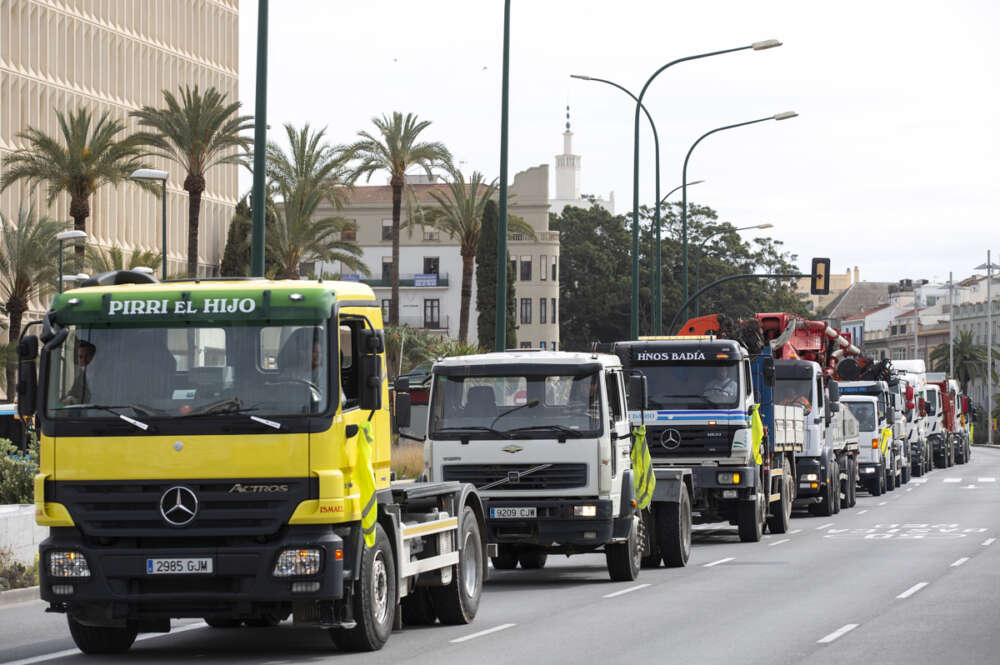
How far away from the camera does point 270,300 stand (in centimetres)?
1241

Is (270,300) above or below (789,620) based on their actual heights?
above

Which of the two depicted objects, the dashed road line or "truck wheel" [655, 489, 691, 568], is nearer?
"truck wheel" [655, 489, 691, 568]

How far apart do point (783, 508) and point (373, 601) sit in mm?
17390

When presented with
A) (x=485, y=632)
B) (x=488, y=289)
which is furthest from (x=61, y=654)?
(x=488, y=289)

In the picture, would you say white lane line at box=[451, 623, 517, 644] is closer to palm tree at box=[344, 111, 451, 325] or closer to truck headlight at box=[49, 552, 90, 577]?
truck headlight at box=[49, 552, 90, 577]

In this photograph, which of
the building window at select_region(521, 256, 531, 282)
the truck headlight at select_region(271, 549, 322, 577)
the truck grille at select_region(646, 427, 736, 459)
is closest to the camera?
the truck headlight at select_region(271, 549, 322, 577)

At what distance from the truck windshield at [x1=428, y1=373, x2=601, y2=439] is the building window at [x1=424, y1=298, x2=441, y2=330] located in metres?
97.8

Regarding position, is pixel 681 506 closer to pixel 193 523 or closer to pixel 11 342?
pixel 193 523

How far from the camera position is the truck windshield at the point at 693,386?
24172mm

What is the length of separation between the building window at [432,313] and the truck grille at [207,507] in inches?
4102

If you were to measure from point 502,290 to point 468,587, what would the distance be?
16.0 m

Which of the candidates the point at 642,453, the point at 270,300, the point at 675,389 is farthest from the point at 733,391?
the point at 270,300

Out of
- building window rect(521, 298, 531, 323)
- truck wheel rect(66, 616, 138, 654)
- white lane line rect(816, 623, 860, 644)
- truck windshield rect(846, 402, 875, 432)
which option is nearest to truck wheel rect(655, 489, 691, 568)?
white lane line rect(816, 623, 860, 644)

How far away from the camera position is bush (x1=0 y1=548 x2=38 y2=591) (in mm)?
18188
